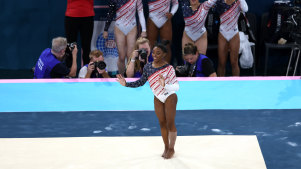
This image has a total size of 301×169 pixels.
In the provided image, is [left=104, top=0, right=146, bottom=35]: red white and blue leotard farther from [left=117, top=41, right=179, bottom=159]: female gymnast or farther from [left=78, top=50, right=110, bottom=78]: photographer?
[left=117, top=41, right=179, bottom=159]: female gymnast

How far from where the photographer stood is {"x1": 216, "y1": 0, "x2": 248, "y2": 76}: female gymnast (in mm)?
6453

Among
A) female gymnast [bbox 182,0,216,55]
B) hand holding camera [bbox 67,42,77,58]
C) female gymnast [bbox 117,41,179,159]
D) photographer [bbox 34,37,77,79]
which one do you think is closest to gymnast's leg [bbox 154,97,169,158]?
female gymnast [bbox 117,41,179,159]

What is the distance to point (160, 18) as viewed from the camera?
23.0 feet

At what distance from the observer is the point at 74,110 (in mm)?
5008

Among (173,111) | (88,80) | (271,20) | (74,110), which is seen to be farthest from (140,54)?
(271,20)

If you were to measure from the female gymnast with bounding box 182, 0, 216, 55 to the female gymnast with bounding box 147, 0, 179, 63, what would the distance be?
39 centimetres

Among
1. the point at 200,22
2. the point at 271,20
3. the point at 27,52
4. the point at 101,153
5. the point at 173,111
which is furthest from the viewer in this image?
the point at 27,52

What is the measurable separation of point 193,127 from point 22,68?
14.5ft

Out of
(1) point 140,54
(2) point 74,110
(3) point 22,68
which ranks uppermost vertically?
(1) point 140,54

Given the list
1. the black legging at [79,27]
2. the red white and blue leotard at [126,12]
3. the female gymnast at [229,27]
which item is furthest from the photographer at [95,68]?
the female gymnast at [229,27]

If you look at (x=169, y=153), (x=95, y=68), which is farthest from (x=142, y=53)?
(x=169, y=153)

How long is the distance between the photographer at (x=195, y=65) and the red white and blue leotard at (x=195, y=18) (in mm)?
1052

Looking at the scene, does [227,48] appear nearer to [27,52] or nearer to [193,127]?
[193,127]

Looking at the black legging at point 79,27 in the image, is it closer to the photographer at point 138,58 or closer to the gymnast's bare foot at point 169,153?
the photographer at point 138,58
